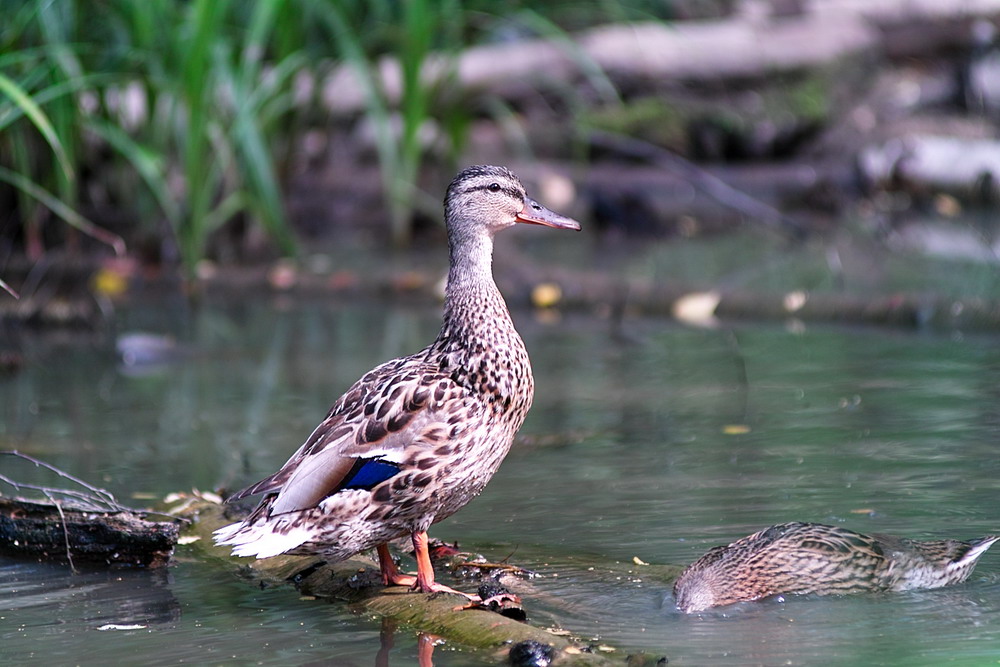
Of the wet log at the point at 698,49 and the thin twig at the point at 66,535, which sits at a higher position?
the wet log at the point at 698,49

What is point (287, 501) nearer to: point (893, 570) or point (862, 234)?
point (893, 570)

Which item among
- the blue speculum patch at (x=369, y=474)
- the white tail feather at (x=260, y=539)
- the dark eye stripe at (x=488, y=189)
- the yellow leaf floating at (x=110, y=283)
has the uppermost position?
the dark eye stripe at (x=488, y=189)

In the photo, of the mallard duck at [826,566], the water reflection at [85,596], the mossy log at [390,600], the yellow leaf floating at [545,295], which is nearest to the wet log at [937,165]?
the yellow leaf floating at [545,295]

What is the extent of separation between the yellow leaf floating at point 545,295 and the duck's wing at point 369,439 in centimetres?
483

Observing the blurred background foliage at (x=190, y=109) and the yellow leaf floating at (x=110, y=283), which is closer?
the blurred background foliage at (x=190, y=109)

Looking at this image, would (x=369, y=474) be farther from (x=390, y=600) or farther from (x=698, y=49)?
(x=698, y=49)

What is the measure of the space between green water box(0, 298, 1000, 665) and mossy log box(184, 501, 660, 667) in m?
0.07

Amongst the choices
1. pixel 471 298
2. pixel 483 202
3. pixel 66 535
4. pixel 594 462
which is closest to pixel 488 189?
pixel 483 202

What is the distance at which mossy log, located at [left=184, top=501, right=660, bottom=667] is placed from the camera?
11.2 ft

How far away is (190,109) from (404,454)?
5.61m

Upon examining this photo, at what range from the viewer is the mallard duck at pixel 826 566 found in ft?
12.8

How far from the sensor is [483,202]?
4.71 metres

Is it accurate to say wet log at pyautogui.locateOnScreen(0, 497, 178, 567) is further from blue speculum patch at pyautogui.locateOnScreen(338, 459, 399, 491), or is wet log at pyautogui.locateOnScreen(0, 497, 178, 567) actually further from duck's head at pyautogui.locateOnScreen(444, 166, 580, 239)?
duck's head at pyautogui.locateOnScreen(444, 166, 580, 239)

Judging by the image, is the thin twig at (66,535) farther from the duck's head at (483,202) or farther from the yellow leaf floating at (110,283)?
the yellow leaf floating at (110,283)
